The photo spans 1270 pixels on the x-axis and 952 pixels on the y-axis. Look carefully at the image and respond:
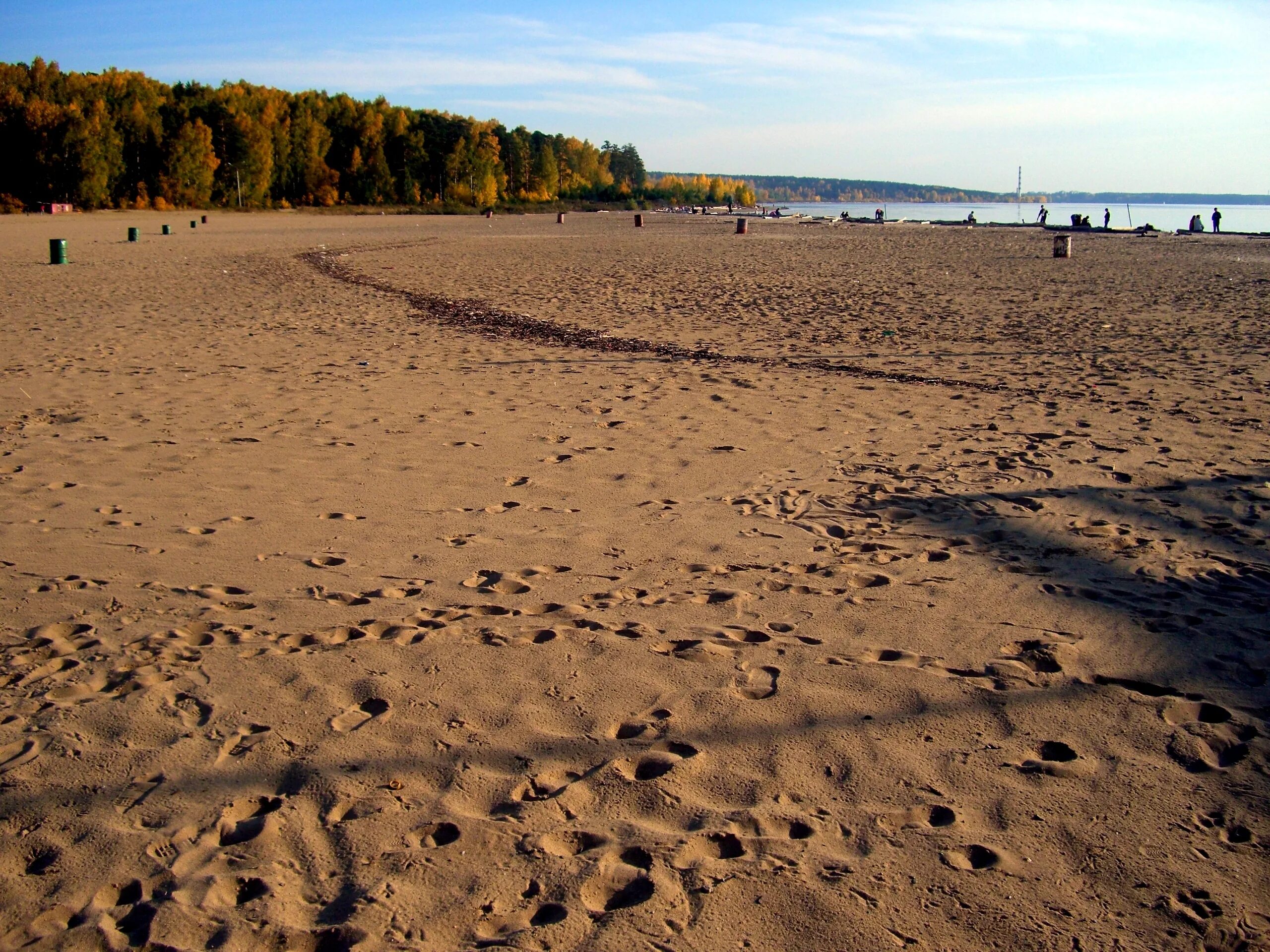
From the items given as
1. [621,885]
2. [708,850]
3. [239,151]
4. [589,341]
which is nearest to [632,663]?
[708,850]

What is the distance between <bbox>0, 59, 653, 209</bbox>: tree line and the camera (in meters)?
65.8

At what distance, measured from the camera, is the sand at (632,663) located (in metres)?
2.58

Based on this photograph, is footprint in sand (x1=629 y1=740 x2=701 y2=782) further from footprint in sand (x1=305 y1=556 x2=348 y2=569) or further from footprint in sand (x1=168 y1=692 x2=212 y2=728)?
footprint in sand (x1=305 y1=556 x2=348 y2=569)

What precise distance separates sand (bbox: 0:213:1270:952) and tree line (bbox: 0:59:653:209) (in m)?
68.0

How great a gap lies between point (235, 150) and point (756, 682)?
89.6 m

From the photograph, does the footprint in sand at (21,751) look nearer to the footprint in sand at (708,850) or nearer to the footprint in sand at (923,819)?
the footprint in sand at (708,850)

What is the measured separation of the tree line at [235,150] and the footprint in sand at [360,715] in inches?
2818

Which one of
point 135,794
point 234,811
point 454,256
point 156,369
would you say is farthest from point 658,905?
point 454,256

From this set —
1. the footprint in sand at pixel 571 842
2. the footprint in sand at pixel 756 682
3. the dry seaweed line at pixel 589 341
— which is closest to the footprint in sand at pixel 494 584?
the footprint in sand at pixel 756 682

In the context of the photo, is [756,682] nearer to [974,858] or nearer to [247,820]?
[974,858]

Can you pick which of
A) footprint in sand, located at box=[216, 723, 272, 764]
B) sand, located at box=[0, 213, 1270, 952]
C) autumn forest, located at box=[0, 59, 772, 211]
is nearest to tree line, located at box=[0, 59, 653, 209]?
autumn forest, located at box=[0, 59, 772, 211]

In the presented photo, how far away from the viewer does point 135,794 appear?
9.78ft

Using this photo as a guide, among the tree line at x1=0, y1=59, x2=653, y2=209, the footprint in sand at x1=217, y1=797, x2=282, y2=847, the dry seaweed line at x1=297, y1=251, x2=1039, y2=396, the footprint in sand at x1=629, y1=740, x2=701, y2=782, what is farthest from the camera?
the tree line at x1=0, y1=59, x2=653, y2=209

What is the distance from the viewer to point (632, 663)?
12.5 feet
